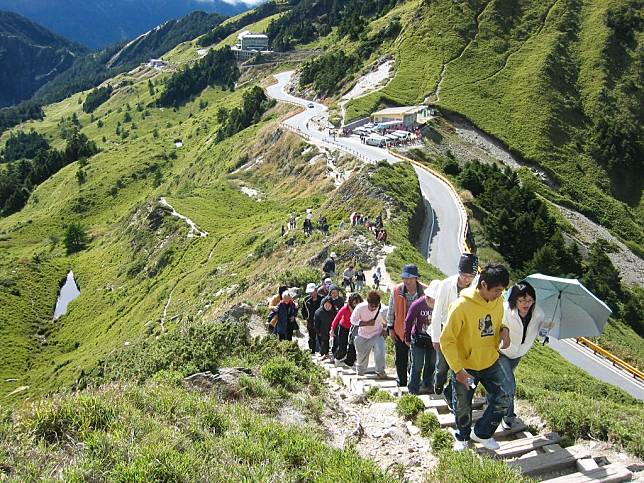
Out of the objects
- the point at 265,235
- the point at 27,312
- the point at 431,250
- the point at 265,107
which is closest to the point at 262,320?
the point at 431,250

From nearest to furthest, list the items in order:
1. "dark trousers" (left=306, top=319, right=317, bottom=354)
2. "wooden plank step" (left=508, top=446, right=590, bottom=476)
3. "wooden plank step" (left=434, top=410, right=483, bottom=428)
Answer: "wooden plank step" (left=508, top=446, right=590, bottom=476), "wooden plank step" (left=434, top=410, right=483, bottom=428), "dark trousers" (left=306, top=319, right=317, bottom=354)

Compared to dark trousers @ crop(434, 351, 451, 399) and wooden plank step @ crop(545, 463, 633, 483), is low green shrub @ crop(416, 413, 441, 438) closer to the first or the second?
dark trousers @ crop(434, 351, 451, 399)

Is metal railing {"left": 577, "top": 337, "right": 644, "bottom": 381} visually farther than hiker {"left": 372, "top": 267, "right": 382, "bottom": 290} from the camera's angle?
Yes

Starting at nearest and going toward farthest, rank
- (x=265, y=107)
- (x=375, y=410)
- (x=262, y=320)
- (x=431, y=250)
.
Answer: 1. (x=375, y=410)
2. (x=262, y=320)
3. (x=431, y=250)
4. (x=265, y=107)

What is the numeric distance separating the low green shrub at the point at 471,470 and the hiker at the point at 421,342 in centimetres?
251

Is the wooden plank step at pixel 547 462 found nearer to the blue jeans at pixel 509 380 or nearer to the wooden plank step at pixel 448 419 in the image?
the blue jeans at pixel 509 380

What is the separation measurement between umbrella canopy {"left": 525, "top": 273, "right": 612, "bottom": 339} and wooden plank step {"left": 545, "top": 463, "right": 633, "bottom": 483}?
2.49m

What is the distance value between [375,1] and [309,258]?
13450cm

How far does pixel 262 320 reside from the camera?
1759 centimetres

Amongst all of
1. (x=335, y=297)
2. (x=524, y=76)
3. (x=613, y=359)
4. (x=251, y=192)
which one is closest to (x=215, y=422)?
(x=335, y=297)

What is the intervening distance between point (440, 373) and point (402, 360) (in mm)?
1415

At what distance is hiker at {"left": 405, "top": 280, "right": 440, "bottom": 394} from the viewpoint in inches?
350

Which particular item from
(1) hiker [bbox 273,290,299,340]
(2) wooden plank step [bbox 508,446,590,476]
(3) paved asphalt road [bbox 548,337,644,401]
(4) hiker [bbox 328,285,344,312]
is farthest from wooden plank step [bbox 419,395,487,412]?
(3) paved asphalt road [bbox 548,337,644,401]

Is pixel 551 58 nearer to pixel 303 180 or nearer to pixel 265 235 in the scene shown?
pixel 303 180
